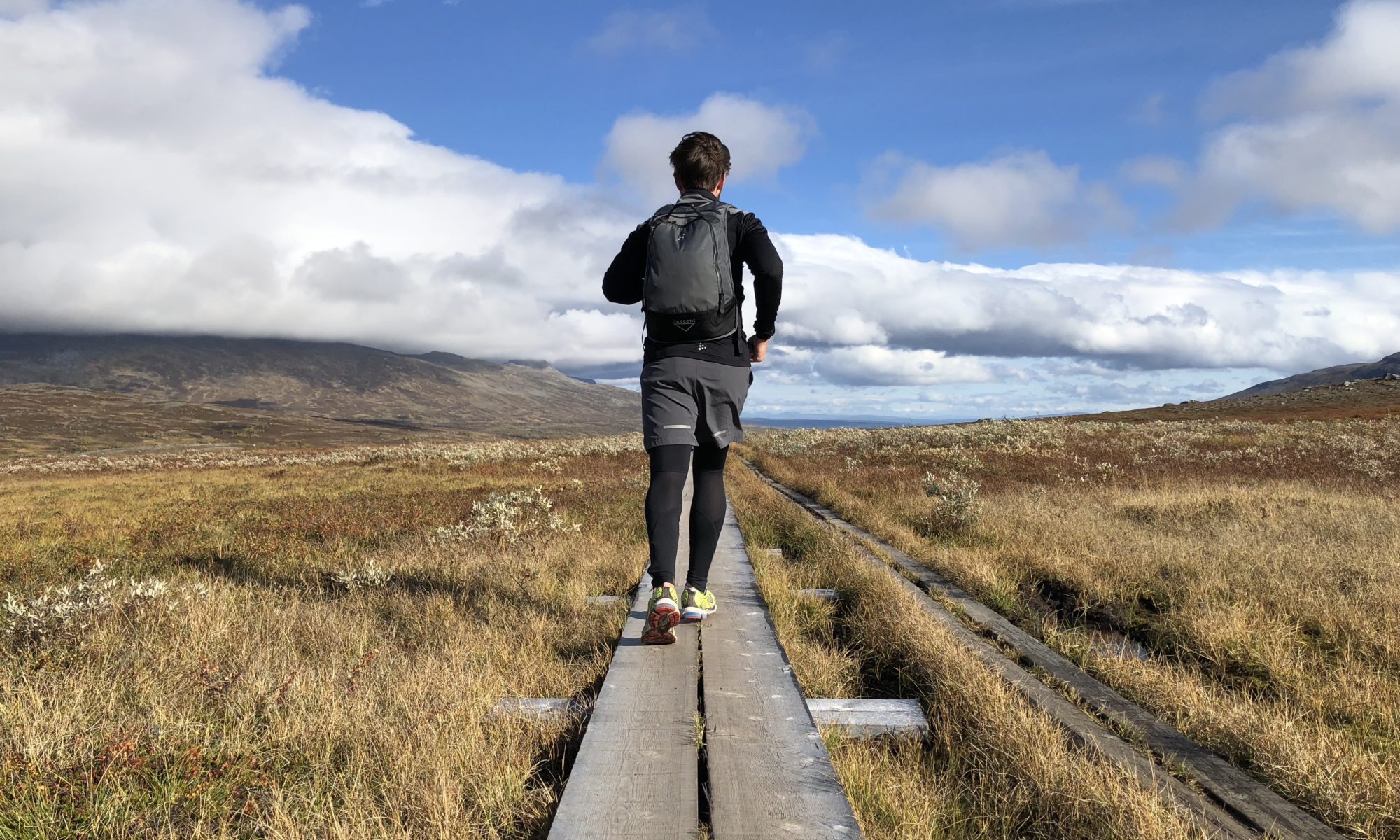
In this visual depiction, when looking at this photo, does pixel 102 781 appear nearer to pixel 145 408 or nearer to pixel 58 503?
pixel 58 503

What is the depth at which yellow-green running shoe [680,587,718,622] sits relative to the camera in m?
4.04

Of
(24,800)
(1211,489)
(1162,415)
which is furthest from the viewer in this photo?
(1162,415)

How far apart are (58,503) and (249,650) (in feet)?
72.9

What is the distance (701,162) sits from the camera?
4.24 m

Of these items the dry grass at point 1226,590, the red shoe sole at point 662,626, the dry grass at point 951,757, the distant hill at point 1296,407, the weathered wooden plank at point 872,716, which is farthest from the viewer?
the distant hill at point 1296,407

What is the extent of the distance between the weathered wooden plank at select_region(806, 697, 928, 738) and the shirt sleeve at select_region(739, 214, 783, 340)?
6.69ft

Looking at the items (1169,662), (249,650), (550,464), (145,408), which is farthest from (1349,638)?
(145,408)

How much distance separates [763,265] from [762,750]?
2.56 metres

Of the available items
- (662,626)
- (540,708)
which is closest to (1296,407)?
(662,626)

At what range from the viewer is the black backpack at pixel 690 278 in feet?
12.7

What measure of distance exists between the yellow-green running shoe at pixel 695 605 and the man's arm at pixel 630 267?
69.3 inches

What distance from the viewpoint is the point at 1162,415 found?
214 ft

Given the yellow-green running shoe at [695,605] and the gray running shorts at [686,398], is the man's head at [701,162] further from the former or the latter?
the yellow-green running shoe at [695,605]

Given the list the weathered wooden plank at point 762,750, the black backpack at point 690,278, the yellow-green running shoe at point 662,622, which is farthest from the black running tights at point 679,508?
the black backpack at point 690,278
